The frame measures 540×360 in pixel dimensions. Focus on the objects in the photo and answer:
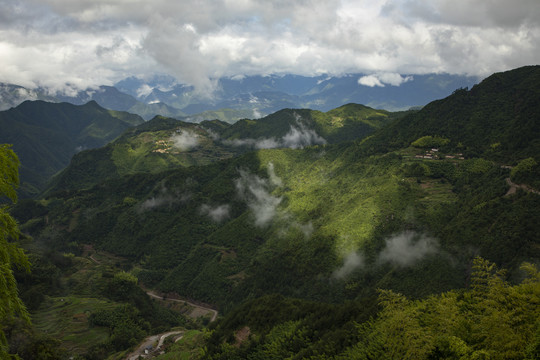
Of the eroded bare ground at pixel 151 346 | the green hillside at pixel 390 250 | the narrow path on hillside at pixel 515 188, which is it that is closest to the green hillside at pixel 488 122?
the green hillside at pixel 390 250

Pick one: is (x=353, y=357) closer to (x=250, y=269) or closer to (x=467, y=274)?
(x=467, y=274)

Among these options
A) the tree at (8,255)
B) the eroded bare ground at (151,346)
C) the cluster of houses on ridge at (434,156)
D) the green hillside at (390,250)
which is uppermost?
the tree at (8,255)

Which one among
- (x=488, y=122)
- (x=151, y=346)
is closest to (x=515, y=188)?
(x=488, y=122)

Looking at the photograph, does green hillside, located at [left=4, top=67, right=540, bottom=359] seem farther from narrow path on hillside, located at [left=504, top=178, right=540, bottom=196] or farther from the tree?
the tree

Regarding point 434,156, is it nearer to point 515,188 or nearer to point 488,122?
point 488,122

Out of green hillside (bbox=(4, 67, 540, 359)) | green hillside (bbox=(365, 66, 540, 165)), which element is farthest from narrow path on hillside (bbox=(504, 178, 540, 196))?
green hillside (bbox=(365, 66, 540, 165))

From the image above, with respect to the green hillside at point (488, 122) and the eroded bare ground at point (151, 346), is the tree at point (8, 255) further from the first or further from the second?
the green hillside at point (488, 122)

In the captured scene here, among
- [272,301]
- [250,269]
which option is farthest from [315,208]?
[272,301]
